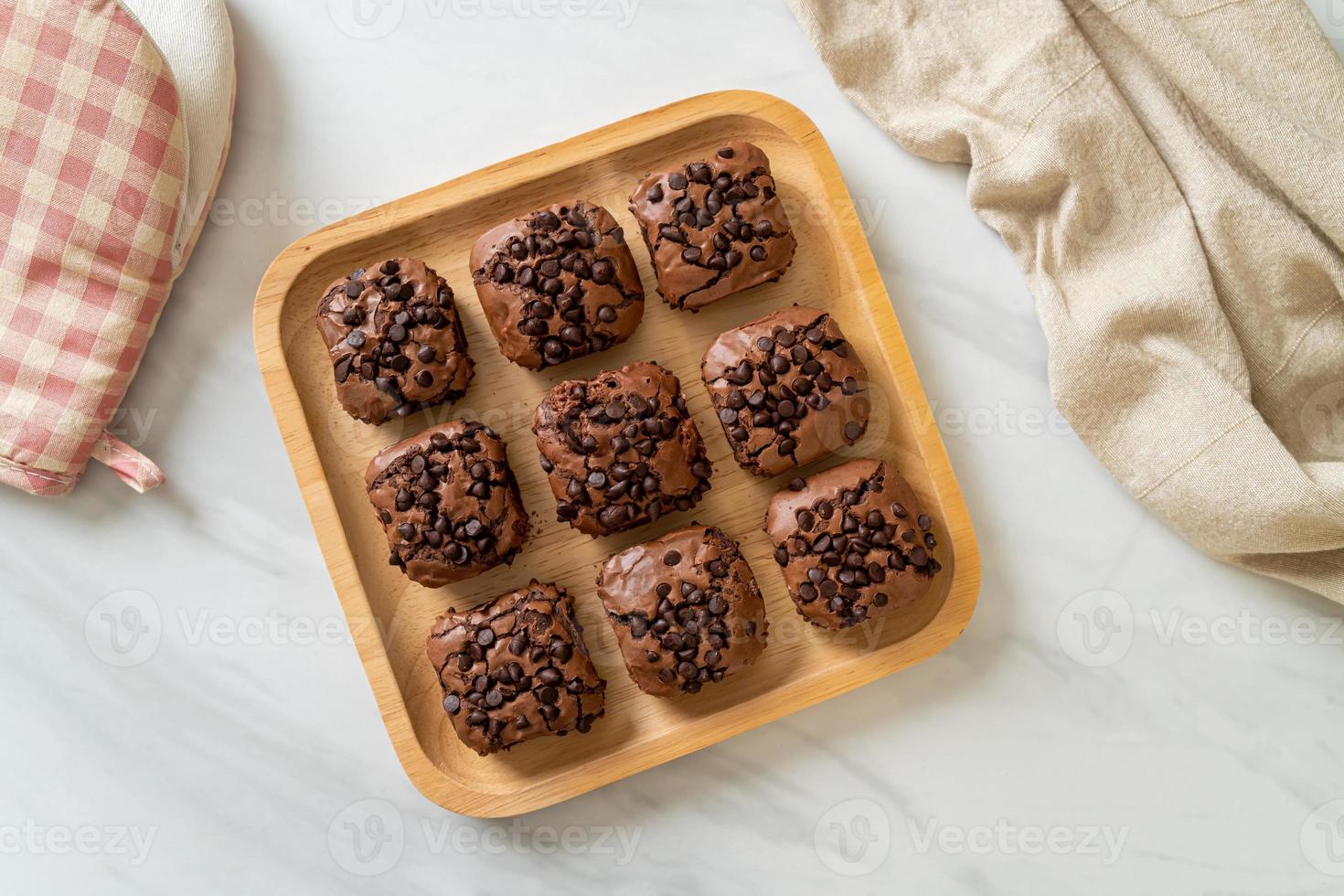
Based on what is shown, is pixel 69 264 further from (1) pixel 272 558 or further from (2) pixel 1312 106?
(2) pixel 1312 106

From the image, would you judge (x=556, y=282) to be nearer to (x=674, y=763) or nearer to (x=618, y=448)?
(x=618, y=448)

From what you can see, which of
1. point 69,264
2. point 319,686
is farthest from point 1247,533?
point 69,264

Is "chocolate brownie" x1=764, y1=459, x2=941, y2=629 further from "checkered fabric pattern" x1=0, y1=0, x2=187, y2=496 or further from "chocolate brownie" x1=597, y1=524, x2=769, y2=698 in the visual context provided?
"checkered fabric pattern" x1=0, y1=0, x2=187, y2=496

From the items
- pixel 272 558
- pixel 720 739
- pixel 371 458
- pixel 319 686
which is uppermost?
pixel 371 458

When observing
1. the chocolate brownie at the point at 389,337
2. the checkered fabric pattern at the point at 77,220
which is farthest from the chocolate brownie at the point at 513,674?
the checkered fabric pattern at the point at 77,220

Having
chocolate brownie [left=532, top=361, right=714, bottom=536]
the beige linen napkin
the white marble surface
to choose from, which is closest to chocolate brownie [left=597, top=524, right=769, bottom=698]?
chocolate brownie [left=532, top=361, right=714, bottom=536]
